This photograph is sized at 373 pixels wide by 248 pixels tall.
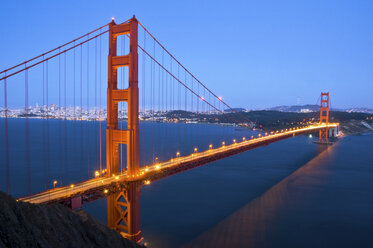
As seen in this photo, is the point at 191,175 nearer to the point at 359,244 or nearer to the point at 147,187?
the point at 147,187

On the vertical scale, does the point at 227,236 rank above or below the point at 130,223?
below

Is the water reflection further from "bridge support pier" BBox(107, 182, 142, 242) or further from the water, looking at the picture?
"bridge support pier" BBox(107, 182, 142, 242)

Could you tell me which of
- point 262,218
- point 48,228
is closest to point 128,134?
point 48,228

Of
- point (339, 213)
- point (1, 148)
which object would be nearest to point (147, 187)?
point (339, 213)

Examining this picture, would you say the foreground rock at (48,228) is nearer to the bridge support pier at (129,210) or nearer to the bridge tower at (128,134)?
the bridge support pier at (129,210)

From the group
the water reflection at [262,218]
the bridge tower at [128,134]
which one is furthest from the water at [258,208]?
the bridge tower at [128,134]

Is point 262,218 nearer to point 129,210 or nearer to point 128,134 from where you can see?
point 129,210
